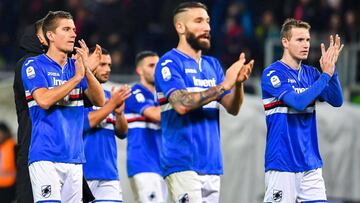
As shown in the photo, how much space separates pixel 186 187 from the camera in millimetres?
10781

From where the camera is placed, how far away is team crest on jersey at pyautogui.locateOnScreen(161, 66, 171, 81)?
432 inches

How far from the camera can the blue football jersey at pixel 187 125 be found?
10.9 meters

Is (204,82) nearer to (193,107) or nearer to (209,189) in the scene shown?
(193,107)

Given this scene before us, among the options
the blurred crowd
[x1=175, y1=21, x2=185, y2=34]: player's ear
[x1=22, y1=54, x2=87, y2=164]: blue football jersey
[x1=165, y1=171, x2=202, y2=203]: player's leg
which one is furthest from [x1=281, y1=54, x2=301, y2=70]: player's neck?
the blurred crowd

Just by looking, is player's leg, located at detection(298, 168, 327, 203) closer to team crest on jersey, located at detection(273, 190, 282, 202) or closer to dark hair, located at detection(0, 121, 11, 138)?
team crest on jersey, located at detection(273, 190, 282, 202)

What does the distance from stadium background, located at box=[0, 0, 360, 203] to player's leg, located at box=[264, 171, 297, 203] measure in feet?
22.7

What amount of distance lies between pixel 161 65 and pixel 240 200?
7.54m

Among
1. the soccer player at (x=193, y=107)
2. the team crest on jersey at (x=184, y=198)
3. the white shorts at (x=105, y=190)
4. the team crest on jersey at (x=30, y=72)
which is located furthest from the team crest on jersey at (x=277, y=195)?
the team crest on jersey at (x=30, y=72)

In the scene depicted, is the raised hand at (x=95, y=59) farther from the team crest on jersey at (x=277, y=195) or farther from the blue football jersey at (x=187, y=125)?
the team crest on jersey at (x=277, y=195)

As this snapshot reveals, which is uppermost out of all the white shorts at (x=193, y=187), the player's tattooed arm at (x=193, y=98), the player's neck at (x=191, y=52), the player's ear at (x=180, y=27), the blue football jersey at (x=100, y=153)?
the player's ear at (x=180, y=27)

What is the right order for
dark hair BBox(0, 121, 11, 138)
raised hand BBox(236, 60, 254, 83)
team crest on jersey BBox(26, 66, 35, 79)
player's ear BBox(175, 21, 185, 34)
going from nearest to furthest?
team crest on jersey BBox(26, 66, 35, 79)
raised hand BBox(236, 60, 254, 83)
player's ear BBox(175, 21, 185, 34)
dark hair BBox(0, 121, 11, 138)

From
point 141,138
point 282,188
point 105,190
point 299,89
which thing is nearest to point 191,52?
point 299,89

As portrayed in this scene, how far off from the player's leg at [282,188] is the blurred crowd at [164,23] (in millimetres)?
9659

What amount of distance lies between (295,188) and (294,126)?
606mm
